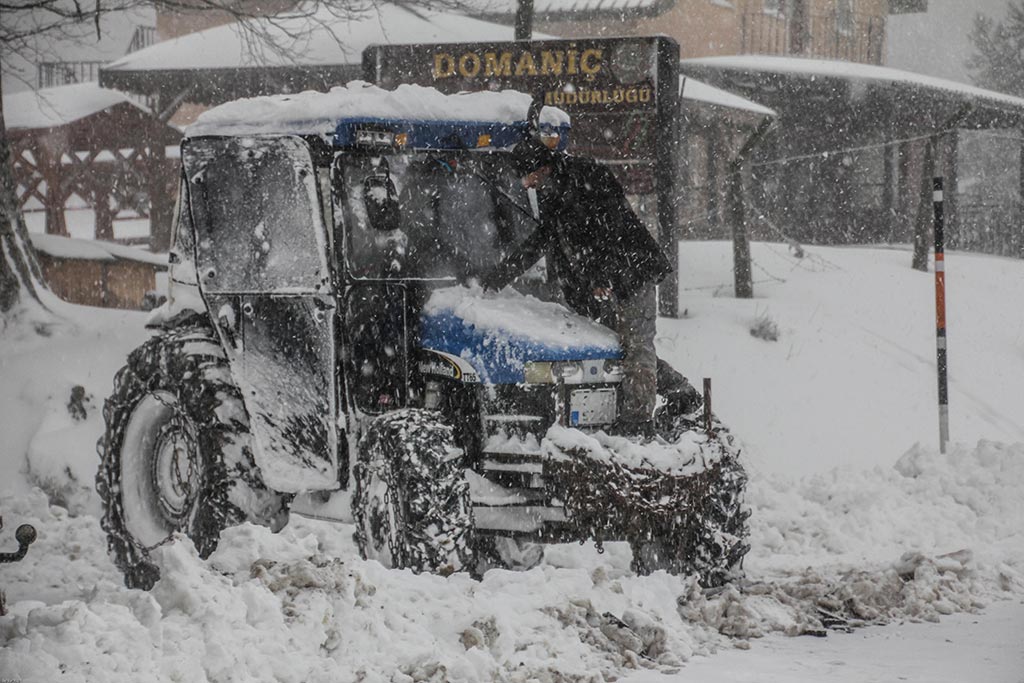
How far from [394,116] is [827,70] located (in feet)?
59.4

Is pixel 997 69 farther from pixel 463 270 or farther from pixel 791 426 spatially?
pixel 463 270

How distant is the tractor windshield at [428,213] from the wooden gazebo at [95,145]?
18.1m

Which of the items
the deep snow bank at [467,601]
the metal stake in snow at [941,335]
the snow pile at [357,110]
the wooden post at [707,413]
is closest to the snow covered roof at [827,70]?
the metal stake in snow at [941,335]

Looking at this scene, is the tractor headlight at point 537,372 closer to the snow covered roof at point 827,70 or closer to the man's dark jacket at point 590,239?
the man's dark jacket at point 590,239

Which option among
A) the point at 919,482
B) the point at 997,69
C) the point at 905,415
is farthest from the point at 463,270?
the point at 997,69

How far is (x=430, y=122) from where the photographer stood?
677 cm

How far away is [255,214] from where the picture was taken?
702cm

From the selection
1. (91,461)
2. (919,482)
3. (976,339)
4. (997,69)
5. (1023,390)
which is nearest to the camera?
(919,482)

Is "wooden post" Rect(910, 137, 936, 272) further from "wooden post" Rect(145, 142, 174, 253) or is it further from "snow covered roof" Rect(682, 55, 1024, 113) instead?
"wooden post" Rect(145, 142, 174, 253)

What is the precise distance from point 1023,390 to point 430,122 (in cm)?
898

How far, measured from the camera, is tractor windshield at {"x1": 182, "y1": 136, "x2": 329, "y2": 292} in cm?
675

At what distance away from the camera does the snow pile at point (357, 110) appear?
262 inches

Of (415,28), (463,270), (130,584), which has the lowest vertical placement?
(130,584)

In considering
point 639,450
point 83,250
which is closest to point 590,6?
point 83,250
